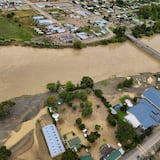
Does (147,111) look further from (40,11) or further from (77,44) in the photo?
(40,11)

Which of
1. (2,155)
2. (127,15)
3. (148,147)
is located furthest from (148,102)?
(127,15)

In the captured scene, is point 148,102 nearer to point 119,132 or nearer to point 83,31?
point 119,132

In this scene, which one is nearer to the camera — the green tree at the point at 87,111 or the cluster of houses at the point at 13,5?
the green tree at the point at 87,111

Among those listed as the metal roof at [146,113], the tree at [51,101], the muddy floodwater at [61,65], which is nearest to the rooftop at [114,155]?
the metal roof at [146,113]

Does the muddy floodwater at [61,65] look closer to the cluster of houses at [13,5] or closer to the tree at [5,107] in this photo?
the tree at [5,107]

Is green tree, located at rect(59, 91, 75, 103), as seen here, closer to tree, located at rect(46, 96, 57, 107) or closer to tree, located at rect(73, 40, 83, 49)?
tree, located at rect(46, 96, 57, 107)
